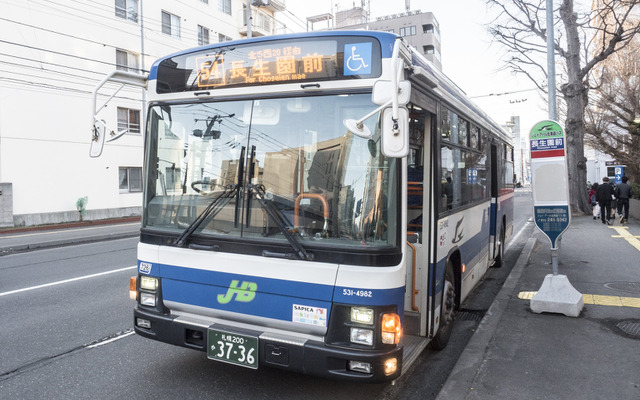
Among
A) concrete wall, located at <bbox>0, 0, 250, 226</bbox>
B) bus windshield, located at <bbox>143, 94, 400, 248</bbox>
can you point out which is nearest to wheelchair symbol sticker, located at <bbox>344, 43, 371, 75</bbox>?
bus windshield, located at <bbox>143, 94, 400, 248</bbox>

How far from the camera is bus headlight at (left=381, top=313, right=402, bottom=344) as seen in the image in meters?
3.55

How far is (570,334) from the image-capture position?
5.67m

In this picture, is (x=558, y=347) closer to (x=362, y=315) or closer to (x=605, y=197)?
(x=362, y=315)

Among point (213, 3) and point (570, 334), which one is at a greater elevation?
point (213, 3)

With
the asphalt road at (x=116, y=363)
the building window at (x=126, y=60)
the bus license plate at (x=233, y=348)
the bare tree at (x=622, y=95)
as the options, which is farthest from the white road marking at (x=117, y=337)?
the building window at (x=126, y=60)

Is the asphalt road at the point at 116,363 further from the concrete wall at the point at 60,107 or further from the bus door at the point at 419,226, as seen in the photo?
the concrete wall at the point at 60,107

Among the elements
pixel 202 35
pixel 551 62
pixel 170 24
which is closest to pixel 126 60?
pixel 170 24

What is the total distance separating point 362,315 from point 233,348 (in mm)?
1097

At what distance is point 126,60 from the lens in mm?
25922

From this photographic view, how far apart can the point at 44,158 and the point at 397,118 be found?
22276 millimetres

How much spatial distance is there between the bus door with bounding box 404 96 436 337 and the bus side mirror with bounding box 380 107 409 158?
1429 mm

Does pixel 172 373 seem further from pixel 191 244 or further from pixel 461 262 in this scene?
pixel 461 262

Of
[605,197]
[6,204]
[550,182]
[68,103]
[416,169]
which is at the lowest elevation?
[6,204]

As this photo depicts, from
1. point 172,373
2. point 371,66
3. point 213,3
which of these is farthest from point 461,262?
Answer: point 213,3
